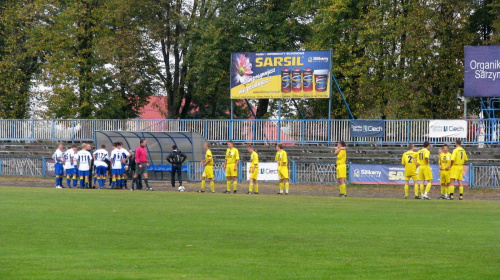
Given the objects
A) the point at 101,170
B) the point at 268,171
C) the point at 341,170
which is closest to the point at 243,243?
the point at 341,170

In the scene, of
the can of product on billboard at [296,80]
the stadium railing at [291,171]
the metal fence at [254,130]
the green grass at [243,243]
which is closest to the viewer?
the green grass at [243,243]

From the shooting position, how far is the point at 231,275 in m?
8.65

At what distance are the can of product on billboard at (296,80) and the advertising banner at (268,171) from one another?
506 centimetres

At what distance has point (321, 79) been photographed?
38.8 metres

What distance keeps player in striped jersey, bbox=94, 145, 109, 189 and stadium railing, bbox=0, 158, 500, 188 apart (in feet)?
16.6

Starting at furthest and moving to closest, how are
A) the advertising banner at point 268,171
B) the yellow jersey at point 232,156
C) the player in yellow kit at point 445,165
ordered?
1. the advertising banner at point 268,171
2. the yellow jersey at point 232,156
3. the player in yellow kit at point 445,165

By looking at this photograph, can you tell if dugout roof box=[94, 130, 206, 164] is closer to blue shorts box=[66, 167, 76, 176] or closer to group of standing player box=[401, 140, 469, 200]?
blue shorts box=[66, 167, 76, 176]

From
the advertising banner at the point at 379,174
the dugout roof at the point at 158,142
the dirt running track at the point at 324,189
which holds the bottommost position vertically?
the dirt running track at the point at 324,189

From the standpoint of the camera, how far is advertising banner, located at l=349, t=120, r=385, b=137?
37.8 meters

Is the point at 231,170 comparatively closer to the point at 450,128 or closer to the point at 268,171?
the point at 268,171

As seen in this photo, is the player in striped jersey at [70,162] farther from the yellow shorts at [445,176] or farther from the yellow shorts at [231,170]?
the yellow shorts at [445,176]

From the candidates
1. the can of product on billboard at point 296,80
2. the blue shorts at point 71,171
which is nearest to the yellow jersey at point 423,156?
the can of product on billboard at point 296,80

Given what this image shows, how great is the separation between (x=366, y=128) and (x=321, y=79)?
11.3 ft

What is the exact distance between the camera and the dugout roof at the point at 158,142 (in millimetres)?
36750
